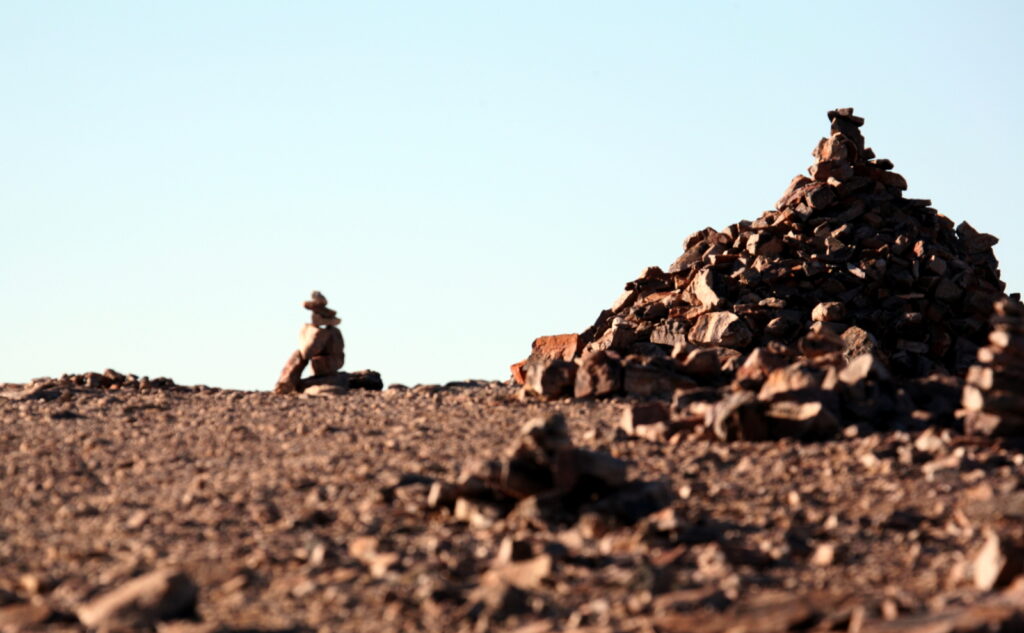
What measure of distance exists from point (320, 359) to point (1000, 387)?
11.3m

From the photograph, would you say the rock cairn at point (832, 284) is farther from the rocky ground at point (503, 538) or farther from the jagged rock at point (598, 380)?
the rocky ground at point (503, 538)

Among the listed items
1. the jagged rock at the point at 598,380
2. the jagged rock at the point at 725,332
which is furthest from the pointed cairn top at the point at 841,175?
the jagged rock at the point at 598,380

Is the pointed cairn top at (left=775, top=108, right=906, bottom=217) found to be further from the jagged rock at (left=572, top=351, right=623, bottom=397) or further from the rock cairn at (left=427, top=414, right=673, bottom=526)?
the rock cairn at (left=427, top=414, right=673, bottom=526)

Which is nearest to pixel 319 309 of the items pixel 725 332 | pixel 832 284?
pixel 725 332

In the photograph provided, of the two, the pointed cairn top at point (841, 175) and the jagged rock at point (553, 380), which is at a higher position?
the pointed cairn top at point (841, 175)

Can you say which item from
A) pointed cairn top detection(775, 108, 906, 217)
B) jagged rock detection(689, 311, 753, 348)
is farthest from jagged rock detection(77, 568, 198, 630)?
pointed cairn top detection(775, 108, 906, 217)

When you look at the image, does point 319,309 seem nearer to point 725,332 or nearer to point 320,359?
point 320,359

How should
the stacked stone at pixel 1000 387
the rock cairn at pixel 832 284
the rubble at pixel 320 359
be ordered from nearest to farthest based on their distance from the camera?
1. the stacked stone at pixel 1000 387
2. the rubble at pixel 320 359
3. the rock cairn at pixel 832 284

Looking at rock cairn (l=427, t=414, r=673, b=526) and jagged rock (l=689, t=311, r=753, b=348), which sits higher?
jagged rock (l=689, t=311, r=753, b=348)

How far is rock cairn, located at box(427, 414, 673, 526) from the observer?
12.3 meters

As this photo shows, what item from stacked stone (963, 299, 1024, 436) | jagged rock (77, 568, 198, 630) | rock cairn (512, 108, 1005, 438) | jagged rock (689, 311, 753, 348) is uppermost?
rock cairn (512, 108, 1005, 438)

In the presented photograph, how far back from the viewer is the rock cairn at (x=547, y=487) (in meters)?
12.3

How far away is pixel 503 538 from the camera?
38.9ft

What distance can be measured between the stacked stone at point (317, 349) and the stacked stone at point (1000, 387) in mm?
10651
